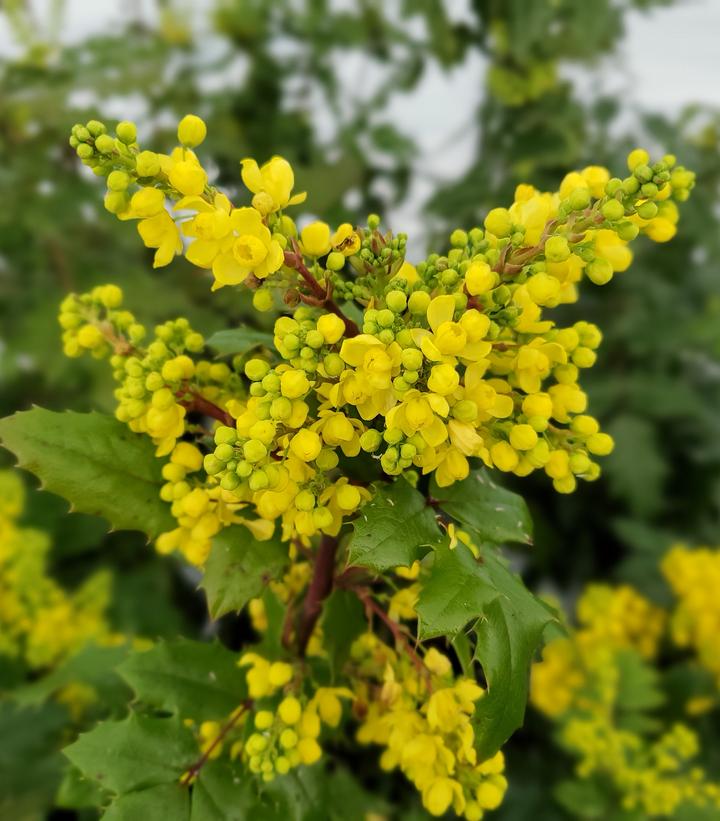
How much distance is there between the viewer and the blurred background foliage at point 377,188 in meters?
1.38

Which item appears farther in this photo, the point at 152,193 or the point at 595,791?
the point at 595,791

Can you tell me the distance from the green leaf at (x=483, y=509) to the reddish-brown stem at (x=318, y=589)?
0.09m

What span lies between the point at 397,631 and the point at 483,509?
129 mm

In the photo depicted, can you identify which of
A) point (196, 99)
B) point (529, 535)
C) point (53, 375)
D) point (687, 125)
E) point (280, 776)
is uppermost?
point (687, 125)

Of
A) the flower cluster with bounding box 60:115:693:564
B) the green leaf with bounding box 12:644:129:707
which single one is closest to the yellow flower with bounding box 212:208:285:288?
the flower cluster with bounding box 60:115:693:564

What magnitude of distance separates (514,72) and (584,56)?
211 mm

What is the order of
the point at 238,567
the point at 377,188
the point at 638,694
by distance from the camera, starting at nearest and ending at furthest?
the point at 238,567 → the point at 638,694 → the point at 377,188

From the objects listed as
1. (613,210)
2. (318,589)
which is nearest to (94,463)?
(318,589)

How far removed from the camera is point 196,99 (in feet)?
5.23

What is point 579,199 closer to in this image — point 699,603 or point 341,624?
point 341,624

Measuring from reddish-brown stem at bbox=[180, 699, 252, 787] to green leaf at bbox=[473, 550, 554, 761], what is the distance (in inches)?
9.6

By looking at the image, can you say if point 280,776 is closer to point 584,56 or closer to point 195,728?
point 195,728

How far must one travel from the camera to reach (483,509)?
56 cm

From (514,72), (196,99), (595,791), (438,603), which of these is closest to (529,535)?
(438,603)
